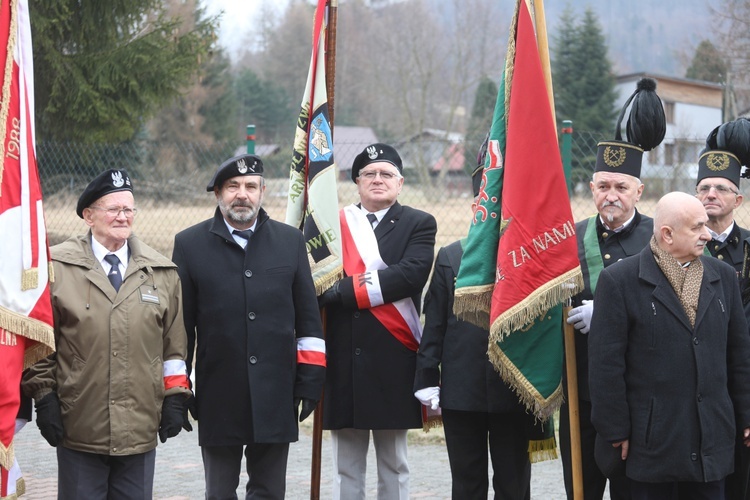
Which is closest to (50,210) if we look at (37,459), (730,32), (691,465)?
(37,459)

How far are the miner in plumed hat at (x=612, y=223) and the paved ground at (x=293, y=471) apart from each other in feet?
4.75

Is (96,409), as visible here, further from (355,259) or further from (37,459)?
(37,459)

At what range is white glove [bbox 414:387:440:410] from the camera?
205 inches

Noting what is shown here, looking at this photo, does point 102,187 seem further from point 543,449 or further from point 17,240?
point 543,449

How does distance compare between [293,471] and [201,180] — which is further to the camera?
[201,180]

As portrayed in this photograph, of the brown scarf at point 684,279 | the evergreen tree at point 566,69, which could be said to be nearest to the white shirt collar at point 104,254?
the brown scarf at point 684,279

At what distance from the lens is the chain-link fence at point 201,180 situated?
9211mm

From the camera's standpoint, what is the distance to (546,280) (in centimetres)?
498

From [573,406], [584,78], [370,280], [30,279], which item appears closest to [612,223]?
[573,406]

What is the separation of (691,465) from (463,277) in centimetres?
149

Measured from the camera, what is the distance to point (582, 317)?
487 centimetres

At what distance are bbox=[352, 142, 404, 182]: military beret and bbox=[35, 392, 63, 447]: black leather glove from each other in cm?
219

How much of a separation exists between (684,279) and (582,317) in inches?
24.1

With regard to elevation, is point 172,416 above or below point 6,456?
above
